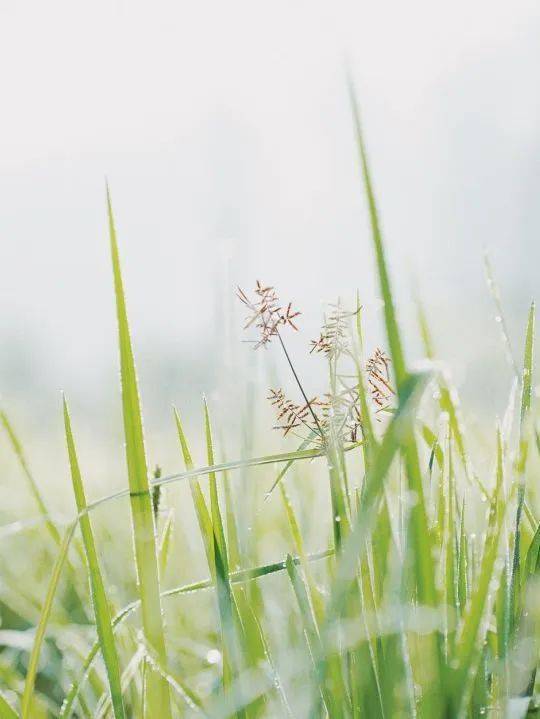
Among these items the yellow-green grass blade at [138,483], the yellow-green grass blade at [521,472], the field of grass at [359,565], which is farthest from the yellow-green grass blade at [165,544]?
the yellow-green grass blade at [521,472]

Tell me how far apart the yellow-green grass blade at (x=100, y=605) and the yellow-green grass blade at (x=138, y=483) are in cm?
5

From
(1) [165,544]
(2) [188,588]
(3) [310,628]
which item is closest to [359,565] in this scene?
(3) [310,628]

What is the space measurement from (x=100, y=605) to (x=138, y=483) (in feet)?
0.42

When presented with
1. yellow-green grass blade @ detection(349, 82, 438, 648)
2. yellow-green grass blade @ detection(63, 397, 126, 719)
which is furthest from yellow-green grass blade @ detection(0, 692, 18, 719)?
yellow-green grass blade @ detection(349, 82, 438, 648)

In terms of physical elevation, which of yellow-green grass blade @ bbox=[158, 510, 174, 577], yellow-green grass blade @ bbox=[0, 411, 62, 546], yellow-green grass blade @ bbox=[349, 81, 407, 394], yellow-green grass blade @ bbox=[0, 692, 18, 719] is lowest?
yellow-green grass blade @ bbox=[0, 692, 18, 719]

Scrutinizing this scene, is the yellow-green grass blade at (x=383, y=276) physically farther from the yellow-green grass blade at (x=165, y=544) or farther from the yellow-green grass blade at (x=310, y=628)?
the yellow-green grass blade at (x=165, y=544)

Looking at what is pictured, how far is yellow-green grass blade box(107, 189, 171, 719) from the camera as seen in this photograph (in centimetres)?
54

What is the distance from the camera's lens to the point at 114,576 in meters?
1.33

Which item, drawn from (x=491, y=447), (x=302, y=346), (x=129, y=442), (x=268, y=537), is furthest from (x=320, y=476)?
(x=129, y=442)

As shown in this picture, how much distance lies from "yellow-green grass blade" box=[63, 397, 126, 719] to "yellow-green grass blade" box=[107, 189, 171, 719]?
0.05 m

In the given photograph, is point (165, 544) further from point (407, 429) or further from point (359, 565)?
point (407, 429)

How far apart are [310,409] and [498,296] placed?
25 cm

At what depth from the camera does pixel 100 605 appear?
0.62 metres

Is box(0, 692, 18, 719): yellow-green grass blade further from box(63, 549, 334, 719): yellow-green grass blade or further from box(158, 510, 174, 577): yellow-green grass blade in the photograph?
box(158, 510, 174, 577): yellow-green grass blade
